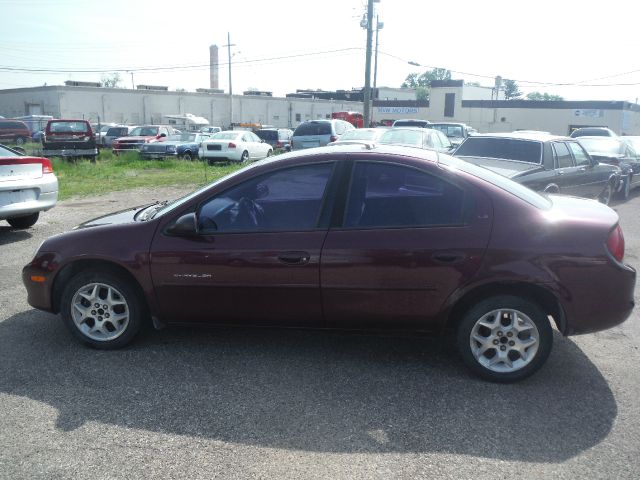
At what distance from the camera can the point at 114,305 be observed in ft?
15.0

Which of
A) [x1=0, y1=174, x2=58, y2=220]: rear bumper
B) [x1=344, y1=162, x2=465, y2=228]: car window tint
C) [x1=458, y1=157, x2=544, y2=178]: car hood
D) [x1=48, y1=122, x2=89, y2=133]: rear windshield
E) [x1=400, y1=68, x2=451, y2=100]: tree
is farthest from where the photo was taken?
[x1=400, y1=68, x2=451, y2=100]: tree

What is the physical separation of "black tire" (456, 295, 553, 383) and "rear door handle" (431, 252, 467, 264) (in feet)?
1.20

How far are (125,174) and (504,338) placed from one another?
17.4 m

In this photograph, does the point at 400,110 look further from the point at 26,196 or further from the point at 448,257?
the point at 448,257

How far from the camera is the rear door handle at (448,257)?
157 inches

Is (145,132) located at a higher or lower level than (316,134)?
lower

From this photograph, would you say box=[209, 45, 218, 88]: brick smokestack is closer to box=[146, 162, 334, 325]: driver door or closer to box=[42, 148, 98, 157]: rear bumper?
box=[42, 148, 98, 157]: rear bumper

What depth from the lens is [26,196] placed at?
8586 millimetres

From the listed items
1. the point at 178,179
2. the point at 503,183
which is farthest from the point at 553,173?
the point at 178,179

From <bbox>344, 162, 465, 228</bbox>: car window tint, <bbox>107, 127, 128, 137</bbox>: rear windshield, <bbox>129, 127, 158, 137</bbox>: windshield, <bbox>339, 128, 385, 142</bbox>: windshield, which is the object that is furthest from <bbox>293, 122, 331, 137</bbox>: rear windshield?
<bbox>344, 162, 465, 228</bbox>: car window tint

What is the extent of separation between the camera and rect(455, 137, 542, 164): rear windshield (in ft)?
30.9

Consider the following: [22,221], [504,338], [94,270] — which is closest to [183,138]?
[22,221]

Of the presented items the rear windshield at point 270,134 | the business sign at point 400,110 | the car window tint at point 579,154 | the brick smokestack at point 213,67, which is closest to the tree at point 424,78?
the brick smokestack at point 213,67

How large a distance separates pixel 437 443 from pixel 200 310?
2.01 m
